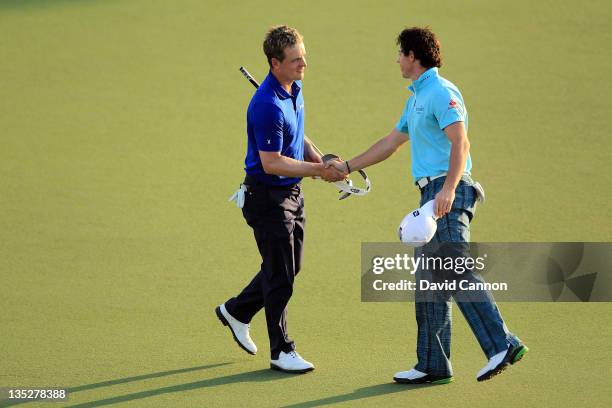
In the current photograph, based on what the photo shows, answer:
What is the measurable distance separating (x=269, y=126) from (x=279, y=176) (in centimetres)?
26

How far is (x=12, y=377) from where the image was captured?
195 inches

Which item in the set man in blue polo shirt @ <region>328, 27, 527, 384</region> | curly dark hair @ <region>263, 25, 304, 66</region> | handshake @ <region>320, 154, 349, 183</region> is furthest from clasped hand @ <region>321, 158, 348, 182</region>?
curly dark hair @ <region>263, 25, 304, 66</region>

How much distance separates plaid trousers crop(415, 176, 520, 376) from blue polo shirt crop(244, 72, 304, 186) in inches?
26.9

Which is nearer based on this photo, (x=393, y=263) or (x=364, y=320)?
(x=364, y=320)

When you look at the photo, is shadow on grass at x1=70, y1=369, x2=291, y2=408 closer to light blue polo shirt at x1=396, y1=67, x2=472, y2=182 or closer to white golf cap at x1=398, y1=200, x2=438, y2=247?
white golf cap at x1=398, y1=200, x2=438, y2=247

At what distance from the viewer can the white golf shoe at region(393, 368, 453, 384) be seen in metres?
4.90

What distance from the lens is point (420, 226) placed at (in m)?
4.64

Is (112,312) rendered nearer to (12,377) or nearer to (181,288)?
(181,288)

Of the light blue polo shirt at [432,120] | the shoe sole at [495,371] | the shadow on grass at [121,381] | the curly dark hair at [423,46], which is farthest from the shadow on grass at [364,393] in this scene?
the curly dark hair at [423,46]

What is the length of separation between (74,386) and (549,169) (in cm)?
416

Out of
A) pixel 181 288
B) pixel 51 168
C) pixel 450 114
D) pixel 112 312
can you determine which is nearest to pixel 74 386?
pixel 112 312

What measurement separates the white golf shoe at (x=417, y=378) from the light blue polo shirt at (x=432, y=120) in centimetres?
88

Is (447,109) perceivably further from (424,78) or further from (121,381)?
(121,381)

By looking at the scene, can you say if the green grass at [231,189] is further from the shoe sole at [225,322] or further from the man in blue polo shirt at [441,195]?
the man in blue polo shirt at [441,195]
